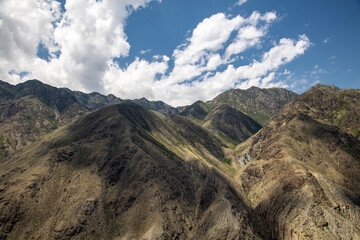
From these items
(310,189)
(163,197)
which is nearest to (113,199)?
(163,197)

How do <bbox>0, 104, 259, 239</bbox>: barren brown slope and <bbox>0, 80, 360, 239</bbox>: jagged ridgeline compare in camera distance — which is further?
<bbox>0, 80, 360, 239</bbox>: jagged ridgeline

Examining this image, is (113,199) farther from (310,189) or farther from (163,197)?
(310,189)

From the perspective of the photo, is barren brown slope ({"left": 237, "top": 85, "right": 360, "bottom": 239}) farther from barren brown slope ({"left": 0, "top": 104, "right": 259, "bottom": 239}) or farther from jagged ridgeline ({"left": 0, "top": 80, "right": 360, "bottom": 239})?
barren brown slope ({"left": 0, "top": 104, "right": 259, "bottom": 239})

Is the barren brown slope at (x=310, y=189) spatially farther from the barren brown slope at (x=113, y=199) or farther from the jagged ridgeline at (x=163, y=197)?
the barren brown slope at (x=113, y=199)

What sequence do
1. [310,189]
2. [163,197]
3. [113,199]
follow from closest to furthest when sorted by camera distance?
[113,199] < [310,189] < [163,197]

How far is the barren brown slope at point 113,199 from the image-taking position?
113750mm

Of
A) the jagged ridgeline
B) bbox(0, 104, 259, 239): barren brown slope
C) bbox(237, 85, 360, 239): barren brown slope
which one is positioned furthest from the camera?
bbox(237, 85, 360, 239): barren brown slope

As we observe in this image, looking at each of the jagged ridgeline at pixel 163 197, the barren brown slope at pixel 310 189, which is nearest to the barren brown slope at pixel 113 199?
the jagged ridgeline at pixel 163 197

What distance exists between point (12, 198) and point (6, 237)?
21.8 metres

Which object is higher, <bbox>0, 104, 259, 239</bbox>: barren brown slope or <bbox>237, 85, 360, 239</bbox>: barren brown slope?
<bbox>0, 104, 259, 239</bbox>: barren brown slope

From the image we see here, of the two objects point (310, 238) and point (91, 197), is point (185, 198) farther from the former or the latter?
point (310, 238)

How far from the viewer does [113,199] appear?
445ft

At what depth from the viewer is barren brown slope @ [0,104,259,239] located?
373ft

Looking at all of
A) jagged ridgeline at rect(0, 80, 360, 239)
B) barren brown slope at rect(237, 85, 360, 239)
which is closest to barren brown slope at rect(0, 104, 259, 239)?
jagged ridgeline at rect(0, 80, 360, 239)
